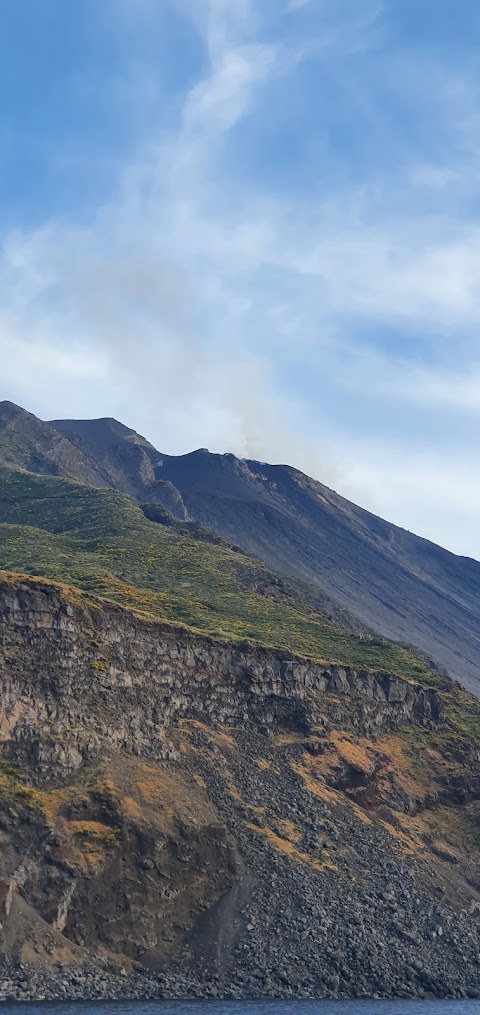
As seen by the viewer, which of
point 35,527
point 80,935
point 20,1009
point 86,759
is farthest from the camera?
point 35,527

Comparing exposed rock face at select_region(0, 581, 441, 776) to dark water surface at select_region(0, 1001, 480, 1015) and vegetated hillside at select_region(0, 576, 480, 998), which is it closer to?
vegetated hillside at select_region(0, 576, 480, 998)

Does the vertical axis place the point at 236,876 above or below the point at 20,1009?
above

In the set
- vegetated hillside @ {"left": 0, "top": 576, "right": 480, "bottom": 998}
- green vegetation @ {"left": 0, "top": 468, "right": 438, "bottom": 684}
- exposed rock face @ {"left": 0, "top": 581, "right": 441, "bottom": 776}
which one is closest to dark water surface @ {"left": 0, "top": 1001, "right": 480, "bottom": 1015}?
vegetated hillside @ {"left": 0, "top": 576, "right": 480, "bottom": 998}

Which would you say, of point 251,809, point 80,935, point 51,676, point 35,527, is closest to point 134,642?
point 51,676

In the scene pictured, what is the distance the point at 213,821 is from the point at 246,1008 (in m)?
16.4

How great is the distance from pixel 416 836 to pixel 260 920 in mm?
22614

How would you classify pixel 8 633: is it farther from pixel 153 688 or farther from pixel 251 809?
pixel 251 809

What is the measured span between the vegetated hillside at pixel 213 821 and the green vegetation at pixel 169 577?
862cm

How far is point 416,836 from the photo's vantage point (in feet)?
296

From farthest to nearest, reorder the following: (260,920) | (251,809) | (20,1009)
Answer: (251,809) < (260,920) < (20,1009)

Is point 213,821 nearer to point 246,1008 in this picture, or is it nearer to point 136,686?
point 136,686

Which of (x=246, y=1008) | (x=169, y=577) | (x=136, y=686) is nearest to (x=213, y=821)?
(x=136, y=686)

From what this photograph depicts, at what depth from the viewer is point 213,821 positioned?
256ft

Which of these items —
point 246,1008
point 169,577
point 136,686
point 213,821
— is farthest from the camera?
point 169,577
